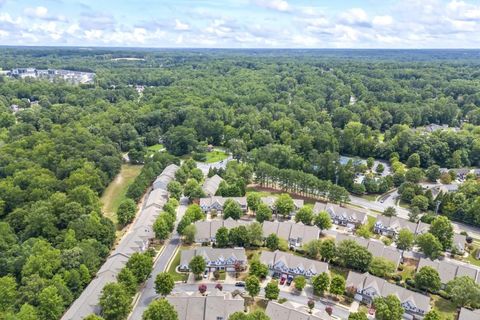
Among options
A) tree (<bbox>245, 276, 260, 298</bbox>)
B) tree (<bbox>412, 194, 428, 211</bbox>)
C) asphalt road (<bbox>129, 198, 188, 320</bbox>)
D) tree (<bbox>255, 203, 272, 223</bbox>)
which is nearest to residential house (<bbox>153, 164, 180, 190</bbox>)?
asphalt road (<bbox>129, 198, 188, 320</bbox>)

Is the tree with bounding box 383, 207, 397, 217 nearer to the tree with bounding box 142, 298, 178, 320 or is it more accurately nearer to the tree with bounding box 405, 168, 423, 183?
the tree with bounding box 405, 168, 423, 183

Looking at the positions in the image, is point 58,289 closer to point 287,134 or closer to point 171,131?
point 171,131

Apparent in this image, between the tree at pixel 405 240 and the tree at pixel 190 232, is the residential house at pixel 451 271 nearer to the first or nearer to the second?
the tree at pixel 405 240

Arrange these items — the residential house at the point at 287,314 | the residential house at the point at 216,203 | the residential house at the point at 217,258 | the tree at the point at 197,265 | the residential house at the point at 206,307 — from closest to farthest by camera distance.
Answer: the residential house at the point at 287,314, the residential house at the point at 206,307, the tree at the point at 197,265, the residential house at the point at 217,258, the residential house at the point at 216,203

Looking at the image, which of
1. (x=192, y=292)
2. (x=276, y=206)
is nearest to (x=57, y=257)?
(x=192, y=292)

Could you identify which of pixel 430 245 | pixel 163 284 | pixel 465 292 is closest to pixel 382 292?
pixel 465 292

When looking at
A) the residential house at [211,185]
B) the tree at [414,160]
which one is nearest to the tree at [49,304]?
the residential house at [211,185]
